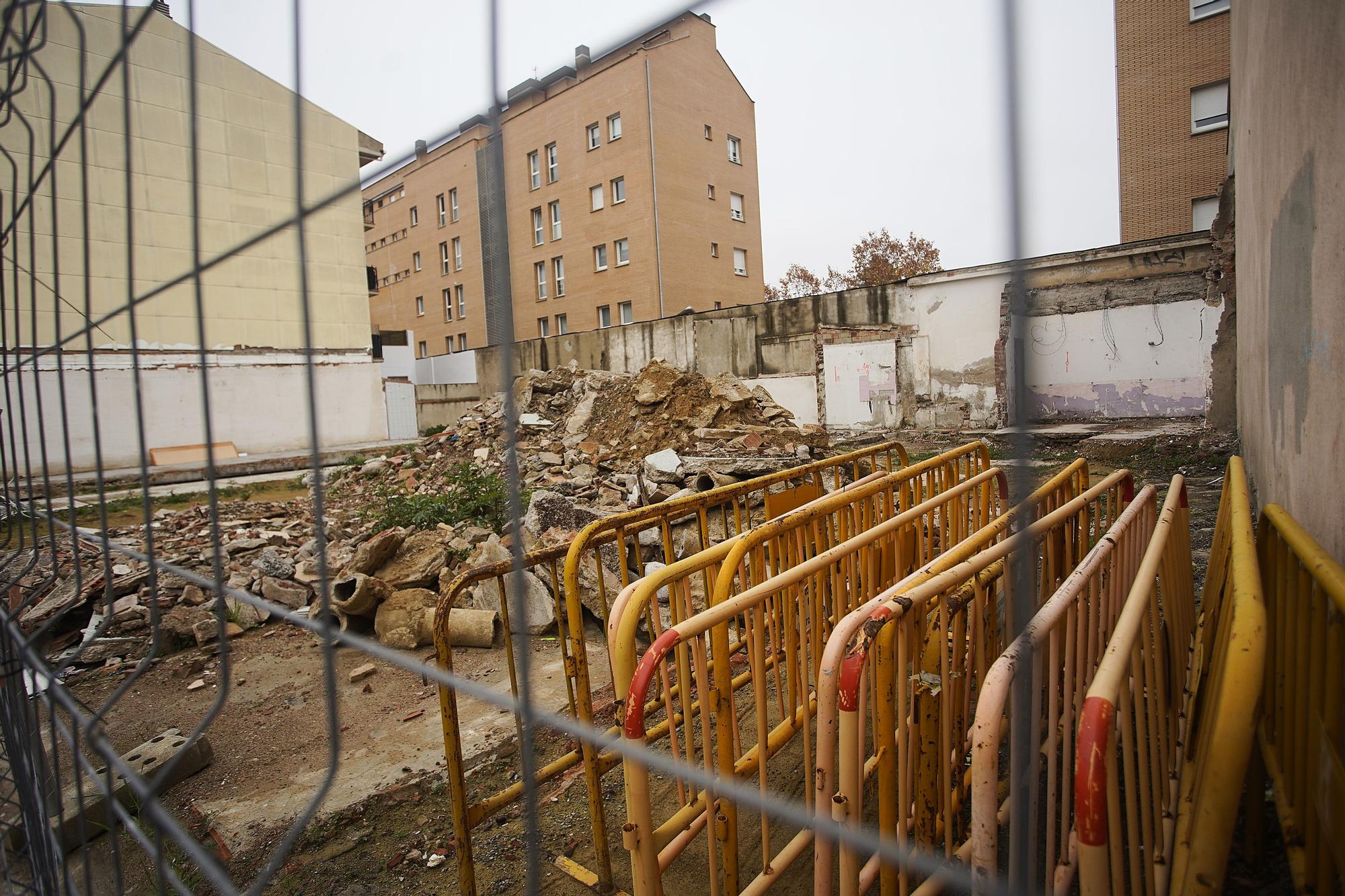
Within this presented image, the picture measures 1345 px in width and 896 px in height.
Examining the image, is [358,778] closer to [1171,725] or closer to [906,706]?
[906,706]

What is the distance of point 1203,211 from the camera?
59.4 ft

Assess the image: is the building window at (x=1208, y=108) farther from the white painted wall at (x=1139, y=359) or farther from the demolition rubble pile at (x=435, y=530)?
the demolition rubble pile at (x=435, y=530)

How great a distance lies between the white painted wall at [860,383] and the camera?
707 inches

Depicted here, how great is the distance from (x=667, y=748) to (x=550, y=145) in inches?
111

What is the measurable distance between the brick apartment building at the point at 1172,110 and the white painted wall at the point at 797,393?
865 cm

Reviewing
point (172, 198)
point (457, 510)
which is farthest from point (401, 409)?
point (172, 198)

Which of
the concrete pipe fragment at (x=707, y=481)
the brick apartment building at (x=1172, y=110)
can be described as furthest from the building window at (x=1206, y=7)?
the concrete pipe fragment at (x=707, y=481)

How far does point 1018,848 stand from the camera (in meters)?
0.57

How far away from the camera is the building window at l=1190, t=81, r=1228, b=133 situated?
1769 centimetres

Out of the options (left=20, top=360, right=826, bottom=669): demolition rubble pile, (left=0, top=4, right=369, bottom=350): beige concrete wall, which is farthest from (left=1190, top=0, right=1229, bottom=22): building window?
(left=0, top=4, right=369, bottom=350): beige concrete wall

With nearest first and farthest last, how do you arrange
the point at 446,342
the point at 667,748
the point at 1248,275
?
1. the point at 667,748
2. the point at 1248,275
3. the point at 446,342

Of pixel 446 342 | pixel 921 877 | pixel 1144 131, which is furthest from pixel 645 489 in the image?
pixel 446 342

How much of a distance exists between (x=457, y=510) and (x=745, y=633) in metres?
6.23

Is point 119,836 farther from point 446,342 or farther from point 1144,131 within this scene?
point 446,342
